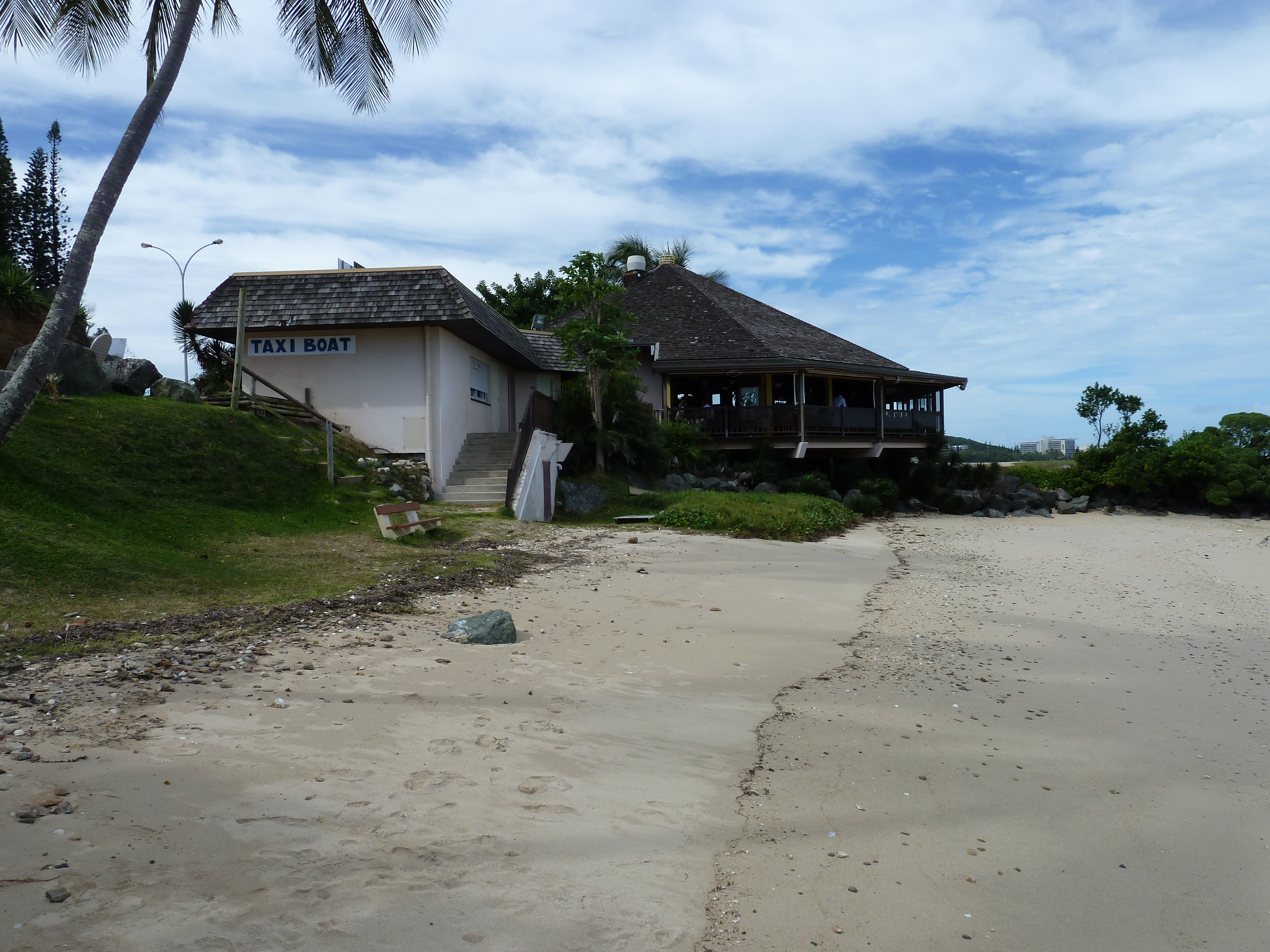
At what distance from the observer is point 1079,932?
323cm

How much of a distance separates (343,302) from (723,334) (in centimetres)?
1261

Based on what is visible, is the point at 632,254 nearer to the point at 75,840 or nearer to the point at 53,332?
the point at 53,332

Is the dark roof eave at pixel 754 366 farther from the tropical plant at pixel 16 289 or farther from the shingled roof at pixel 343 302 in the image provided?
the tropical plant at pixel 16 289

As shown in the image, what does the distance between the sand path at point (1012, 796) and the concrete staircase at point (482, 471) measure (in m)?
9.57

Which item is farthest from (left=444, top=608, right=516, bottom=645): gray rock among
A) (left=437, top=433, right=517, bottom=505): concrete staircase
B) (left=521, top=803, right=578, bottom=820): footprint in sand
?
(left=437, top=433, right=517, bottom=505): concrete staircase

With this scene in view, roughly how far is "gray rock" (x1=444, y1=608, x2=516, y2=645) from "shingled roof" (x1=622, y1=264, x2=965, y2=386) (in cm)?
1754

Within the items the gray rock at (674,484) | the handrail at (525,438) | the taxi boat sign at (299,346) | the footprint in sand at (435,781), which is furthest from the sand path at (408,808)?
the gray rock at (674,484)

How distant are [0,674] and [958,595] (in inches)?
381

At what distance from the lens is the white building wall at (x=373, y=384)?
16922mm

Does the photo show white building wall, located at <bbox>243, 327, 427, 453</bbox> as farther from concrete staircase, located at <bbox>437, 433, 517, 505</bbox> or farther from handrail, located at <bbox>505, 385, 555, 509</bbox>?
handrail, located at <bbox>505, 385, 555, 509</bbox>

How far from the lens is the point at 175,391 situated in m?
15.5

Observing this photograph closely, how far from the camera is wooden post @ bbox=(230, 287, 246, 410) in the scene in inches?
582

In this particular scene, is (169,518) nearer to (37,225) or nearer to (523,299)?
(523,299)

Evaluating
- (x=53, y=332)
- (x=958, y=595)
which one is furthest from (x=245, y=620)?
(x=958, y=595)
